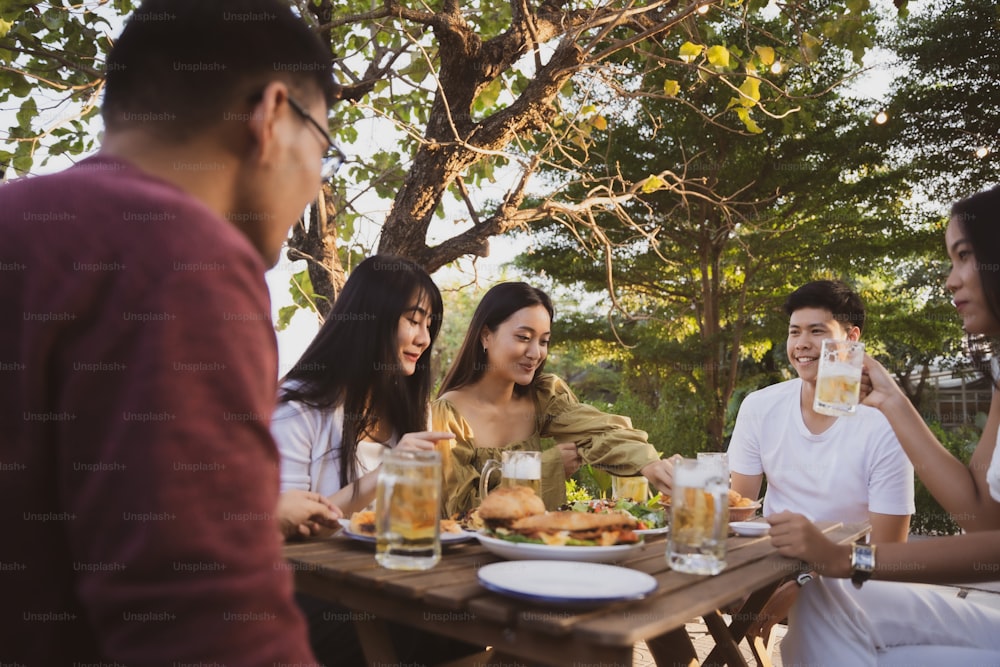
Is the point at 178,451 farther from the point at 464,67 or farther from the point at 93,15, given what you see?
the point at 93,15

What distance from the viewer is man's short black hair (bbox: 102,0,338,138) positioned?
3.47 ft

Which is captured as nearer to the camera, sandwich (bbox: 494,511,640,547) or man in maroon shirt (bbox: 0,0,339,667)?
man in maroon shirt (bbox: 0,0,339,667)

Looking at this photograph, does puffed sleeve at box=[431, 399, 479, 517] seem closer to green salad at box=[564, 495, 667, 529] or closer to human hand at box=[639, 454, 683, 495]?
green salad at box=[564, 495, 667, 529]

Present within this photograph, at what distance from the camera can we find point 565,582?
68.0 inches

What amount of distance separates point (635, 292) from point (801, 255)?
9.98 feet

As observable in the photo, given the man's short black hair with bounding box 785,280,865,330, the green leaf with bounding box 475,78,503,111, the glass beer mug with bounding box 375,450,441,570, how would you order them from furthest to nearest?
the green leaf with bounding box 475,78,503,111, the man's short black hair with bounding box 785,280,865,330, the glass beer mug with bounding box 375,450,441,570

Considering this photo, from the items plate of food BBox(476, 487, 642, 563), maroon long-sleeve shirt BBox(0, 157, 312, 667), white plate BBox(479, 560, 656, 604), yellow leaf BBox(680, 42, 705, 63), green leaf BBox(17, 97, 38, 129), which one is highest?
yellow leaf BBox(680, 42, 705, 63)

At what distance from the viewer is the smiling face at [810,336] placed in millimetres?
4051

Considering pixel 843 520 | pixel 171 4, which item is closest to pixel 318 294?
pixel 843 520

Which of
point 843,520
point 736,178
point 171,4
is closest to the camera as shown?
point 171,4

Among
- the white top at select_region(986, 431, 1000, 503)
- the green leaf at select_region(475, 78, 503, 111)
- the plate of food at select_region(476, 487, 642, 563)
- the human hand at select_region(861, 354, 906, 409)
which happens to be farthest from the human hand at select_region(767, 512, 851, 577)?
the green leaf at select_region(475, 78, 503, 111)

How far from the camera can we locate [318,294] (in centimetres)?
580

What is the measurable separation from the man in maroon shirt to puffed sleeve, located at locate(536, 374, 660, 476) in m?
2.77

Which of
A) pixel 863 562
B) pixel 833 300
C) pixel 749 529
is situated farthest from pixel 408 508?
pixel 833 300
